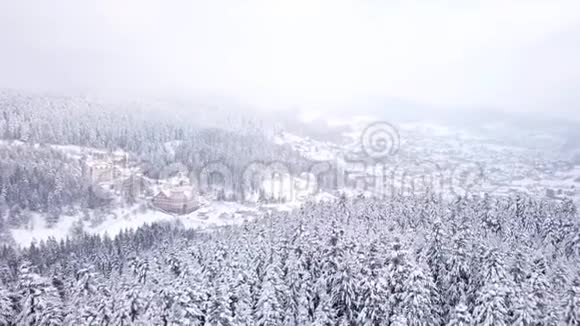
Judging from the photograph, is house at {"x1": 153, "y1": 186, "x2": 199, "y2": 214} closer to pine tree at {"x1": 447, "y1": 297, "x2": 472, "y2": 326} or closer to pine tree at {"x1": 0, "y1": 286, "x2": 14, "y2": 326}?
pine tree at {"x1": 0, "y1": 286, "x2": 14, "y2": 326}

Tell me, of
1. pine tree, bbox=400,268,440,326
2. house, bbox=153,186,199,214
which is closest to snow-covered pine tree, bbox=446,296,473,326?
pine tree, bbox=400,268,440,326

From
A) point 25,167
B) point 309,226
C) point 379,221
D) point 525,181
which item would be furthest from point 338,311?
point 525,181

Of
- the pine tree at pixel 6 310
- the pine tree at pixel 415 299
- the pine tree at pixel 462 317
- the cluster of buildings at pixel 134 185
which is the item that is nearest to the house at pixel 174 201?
the cluster of buildings at pixel 134 185

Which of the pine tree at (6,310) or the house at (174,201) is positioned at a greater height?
the pine tree at (6,310)

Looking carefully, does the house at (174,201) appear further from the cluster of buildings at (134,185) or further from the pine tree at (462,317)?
the pine tree at (462,317)

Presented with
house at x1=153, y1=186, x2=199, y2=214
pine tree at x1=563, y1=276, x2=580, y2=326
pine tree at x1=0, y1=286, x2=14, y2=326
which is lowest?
house at x1=153, y1=186, x2=199, y2=214

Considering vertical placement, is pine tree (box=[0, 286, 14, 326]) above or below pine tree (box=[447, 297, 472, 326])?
below

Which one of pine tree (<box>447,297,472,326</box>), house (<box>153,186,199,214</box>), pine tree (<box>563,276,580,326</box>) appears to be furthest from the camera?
house (<box>153,186,199,214</box>)

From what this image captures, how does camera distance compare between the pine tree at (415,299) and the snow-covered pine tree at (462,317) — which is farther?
the pine tree at (415,299)

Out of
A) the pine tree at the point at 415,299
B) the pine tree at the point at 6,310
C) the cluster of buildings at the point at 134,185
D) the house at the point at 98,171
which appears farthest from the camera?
the house at the point at 98,171
